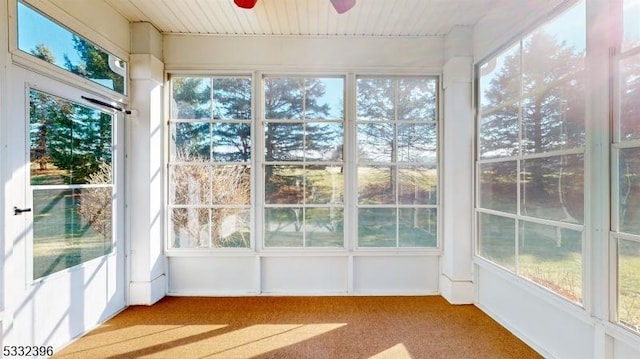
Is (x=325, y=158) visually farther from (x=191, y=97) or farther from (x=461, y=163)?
(x=191, y=97)

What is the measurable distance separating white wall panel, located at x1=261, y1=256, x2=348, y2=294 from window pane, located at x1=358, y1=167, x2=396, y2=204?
2.30 ft

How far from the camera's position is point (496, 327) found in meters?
2.62

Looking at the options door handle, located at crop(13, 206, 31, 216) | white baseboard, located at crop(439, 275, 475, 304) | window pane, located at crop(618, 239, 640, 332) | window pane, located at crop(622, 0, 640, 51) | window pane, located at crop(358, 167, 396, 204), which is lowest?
white baseboard, located at crop(439, 275, 475, 304)

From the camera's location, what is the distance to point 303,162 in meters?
3.33

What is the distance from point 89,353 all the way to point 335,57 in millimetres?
3329

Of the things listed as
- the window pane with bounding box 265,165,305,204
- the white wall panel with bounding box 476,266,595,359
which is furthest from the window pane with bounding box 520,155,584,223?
the window pane with bounding box 265,165,305,204

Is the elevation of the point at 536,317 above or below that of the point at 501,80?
below

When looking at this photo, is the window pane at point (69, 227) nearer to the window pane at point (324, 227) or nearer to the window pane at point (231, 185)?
the window pane at point (231, 185)

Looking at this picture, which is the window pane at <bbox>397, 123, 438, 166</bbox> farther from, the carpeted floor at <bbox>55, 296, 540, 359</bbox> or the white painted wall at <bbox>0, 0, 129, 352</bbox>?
the white painted wall at <bbox>0, 0, 129, 352</bbox>

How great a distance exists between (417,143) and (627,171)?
1836 mm

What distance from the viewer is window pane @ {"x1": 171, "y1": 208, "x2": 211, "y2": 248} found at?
3303 millimetres

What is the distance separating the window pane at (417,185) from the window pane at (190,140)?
212 cm

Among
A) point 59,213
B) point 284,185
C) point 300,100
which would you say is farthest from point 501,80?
point 59,213

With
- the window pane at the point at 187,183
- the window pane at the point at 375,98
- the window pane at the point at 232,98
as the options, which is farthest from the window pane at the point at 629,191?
→ the window pane at the point at 187,183
